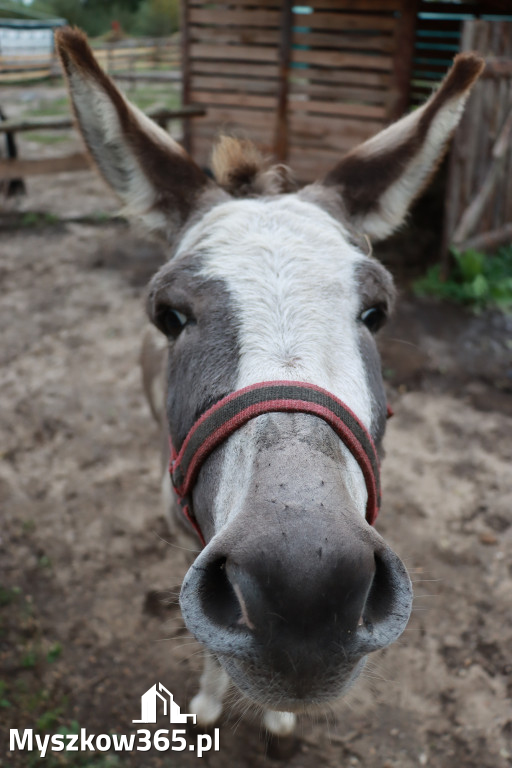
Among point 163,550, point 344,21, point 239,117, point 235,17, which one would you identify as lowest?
point 163,550

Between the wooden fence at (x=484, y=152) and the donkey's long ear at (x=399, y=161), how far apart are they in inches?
190

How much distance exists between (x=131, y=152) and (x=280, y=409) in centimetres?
163

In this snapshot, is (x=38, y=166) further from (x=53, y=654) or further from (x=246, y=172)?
(x=53, y=654)

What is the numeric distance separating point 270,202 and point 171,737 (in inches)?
116

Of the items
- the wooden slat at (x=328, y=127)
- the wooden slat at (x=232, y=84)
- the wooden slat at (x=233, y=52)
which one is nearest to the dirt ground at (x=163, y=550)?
the wooden slat at (x=328, y=127)

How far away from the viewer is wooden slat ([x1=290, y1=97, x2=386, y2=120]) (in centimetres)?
807

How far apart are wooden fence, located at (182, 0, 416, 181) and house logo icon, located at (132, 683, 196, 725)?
6.96 metres

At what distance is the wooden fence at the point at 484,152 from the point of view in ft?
21.2

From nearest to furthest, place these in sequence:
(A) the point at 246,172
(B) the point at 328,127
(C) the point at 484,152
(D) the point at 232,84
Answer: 1. (A) the point at 246,172
2. (C) the point at 484,152
3. (B) the point at 328,127
4. (D) the point at 232,84

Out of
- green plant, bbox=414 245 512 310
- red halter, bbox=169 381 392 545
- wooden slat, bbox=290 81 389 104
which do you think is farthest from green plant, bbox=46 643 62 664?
wooden slat, bbox=290 81 389 104

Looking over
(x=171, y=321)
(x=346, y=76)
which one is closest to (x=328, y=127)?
(x=346, y=76)

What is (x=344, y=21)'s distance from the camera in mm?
7945

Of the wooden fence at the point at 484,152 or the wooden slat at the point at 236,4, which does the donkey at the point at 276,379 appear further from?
the wooden slat at the point at 236,4

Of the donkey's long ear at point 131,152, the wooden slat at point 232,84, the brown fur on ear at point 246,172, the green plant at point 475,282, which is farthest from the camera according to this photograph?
the wooden slat at point 232,84
